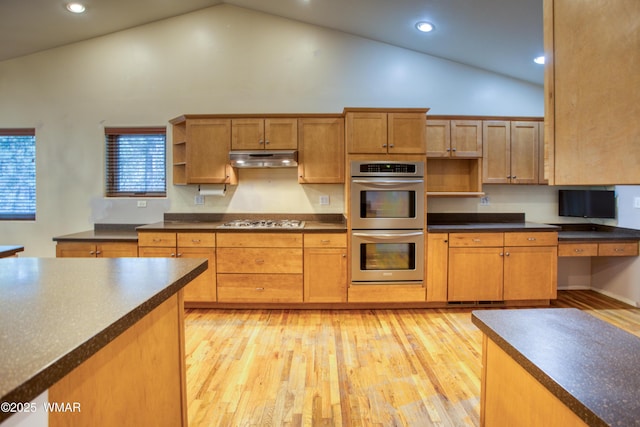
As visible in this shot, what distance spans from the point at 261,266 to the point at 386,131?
1.91 m

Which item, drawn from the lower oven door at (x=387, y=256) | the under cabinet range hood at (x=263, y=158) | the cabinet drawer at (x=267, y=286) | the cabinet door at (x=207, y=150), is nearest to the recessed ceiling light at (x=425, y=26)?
the under cabinet range hood at (x=263, y=158)

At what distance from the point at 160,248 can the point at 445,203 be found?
10.8ft

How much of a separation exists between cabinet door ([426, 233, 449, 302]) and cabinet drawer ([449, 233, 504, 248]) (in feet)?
0.25

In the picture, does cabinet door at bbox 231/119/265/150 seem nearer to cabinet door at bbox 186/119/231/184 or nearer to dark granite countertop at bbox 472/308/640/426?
cabinet door at bbox 186/119/231/184

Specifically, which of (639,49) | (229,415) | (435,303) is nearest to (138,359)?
(229,415)

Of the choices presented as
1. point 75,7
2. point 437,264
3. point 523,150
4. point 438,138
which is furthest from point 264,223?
point 523,150

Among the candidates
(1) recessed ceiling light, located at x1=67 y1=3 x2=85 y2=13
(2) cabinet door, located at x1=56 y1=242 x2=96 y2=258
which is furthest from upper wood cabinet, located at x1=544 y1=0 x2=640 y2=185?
(1) recessed ceiling light, located at x1=67 y1=3 x2=85 y2=13

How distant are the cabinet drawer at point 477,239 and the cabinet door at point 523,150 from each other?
80cm

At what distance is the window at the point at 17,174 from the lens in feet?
13.1

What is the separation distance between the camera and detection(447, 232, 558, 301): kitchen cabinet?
11.2 ft

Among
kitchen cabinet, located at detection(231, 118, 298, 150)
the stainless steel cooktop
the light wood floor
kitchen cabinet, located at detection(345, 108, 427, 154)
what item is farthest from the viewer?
kitchen cabinet, located at detection(231, 118, 298, 150)

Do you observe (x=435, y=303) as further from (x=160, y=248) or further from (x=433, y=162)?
(x=160, y=248)

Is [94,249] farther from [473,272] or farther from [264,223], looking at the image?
[473,272]

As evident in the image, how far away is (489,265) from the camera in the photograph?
341cm
